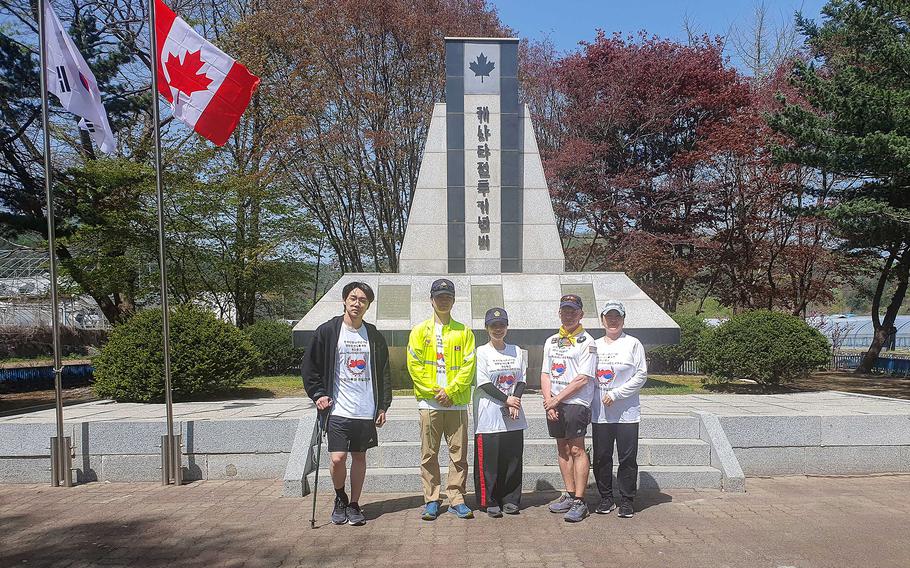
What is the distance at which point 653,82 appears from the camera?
823 inches

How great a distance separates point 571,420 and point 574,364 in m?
0.41

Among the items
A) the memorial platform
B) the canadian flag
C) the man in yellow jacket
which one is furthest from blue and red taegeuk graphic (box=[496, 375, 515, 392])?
the canadian flag

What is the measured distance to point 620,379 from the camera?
16.4 ft

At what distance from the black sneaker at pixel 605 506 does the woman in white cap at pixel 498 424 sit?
1.99 ft

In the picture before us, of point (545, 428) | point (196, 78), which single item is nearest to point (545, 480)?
point (545, 428)

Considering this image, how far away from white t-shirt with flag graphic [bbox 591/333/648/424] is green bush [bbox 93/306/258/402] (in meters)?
6.07

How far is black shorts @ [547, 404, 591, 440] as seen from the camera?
4.90 m

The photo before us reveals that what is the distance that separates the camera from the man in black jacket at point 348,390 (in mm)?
4836

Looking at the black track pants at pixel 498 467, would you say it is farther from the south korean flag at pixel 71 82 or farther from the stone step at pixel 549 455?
the south korean flag at pixel 71 82

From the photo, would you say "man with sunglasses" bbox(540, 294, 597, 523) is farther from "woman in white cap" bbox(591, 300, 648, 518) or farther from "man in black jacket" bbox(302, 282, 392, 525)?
"man in black jacket" bbox(302, 282, 392, 525)

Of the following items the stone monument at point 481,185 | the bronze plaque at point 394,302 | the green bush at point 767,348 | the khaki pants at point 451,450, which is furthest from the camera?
the stone monument at point 481,185

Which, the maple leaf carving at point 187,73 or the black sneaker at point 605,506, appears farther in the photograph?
the maple leaf carving at point 187,73

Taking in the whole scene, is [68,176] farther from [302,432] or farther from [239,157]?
[302,432]

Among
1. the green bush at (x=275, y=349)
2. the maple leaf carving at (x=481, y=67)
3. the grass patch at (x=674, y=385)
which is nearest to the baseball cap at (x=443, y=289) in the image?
the grass patch at (x=674, y=385)
